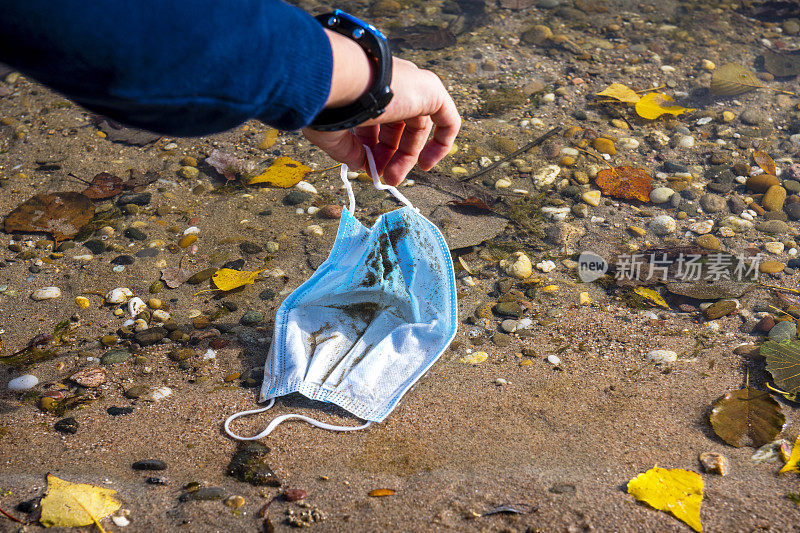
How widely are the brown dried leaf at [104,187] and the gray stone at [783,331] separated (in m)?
3.27

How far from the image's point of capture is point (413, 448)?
202 centimetres

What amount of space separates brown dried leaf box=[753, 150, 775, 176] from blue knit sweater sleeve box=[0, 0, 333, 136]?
3.17 meters

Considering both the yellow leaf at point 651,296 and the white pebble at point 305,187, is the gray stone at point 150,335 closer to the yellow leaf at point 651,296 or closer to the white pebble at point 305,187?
the white pebble at point 305,187

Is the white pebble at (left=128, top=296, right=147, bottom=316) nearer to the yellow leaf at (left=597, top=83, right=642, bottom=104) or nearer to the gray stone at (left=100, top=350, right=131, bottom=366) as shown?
the gray stone at (left=100, top=350, right=131, bottom=366)

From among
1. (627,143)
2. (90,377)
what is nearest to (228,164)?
(90,377)

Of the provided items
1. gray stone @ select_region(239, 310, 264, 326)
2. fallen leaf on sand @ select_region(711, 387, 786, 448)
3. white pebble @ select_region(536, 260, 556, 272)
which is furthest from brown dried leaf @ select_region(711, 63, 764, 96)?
gray stone @ select_region(239, 310, 264, 326)

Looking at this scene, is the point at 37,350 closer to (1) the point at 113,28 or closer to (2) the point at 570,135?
(1) the point at 113,28

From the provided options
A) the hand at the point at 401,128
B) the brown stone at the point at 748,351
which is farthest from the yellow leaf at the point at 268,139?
the brown stone at the point at 748,351

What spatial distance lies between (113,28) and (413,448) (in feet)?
4.97

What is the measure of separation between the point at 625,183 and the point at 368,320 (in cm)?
183

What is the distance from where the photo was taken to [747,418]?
208 centimetres

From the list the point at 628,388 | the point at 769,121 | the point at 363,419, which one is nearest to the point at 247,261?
the point at 363,419

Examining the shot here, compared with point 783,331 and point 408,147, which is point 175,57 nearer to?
point 408,147

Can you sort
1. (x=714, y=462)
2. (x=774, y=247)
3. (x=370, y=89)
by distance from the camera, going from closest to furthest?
(x=370, y=89), (x=714, y=462), (x=774, y=247)
